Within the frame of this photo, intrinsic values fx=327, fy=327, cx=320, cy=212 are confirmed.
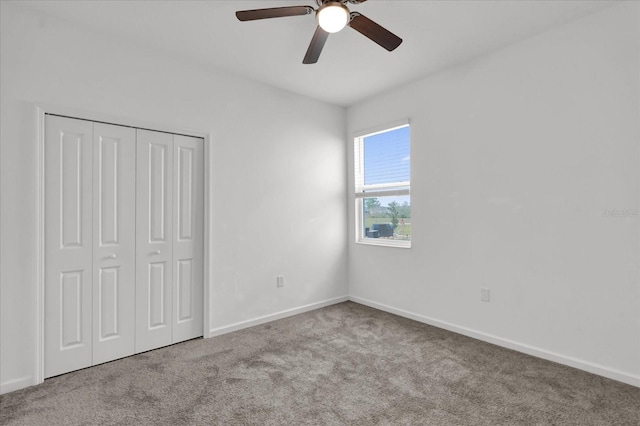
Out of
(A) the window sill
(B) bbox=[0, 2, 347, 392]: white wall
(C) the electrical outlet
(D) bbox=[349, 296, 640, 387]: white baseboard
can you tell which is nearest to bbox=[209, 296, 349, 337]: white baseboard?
(B) bbox=[0, 2, 347, 392]: white wall

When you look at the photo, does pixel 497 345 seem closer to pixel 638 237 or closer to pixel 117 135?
pixel 638 237

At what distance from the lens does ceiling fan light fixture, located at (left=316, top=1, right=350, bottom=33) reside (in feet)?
6.27

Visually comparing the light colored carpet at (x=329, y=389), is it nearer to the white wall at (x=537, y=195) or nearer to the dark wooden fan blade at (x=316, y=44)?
the white wall at (x=537, y=195)

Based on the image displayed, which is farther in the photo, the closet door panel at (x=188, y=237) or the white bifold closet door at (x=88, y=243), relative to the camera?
the closet door panel at (x=188, y=237)

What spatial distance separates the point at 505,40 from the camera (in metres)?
2.86

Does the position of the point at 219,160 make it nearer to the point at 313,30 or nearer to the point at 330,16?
the point at 313,30

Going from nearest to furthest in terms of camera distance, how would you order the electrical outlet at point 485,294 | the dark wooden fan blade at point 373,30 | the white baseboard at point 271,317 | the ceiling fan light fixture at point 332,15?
the ceiling fan light fixture at point 332,15, the dark wooden fan blade at point 373,30, the electrical outlet at point 485,294, the white baseboard at point 271,317

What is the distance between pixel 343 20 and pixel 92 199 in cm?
234

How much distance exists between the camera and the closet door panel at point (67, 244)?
8.09 ft

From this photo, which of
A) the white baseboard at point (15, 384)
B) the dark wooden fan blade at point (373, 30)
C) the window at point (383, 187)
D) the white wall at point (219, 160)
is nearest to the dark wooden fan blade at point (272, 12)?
the dark wooden fan blade at point (373, 30)

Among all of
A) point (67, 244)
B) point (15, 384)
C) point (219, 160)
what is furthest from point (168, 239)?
point (15, 384)

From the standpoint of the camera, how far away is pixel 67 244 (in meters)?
2.55

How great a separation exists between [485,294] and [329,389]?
179 centimetres

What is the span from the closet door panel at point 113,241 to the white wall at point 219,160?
0.28 meters
